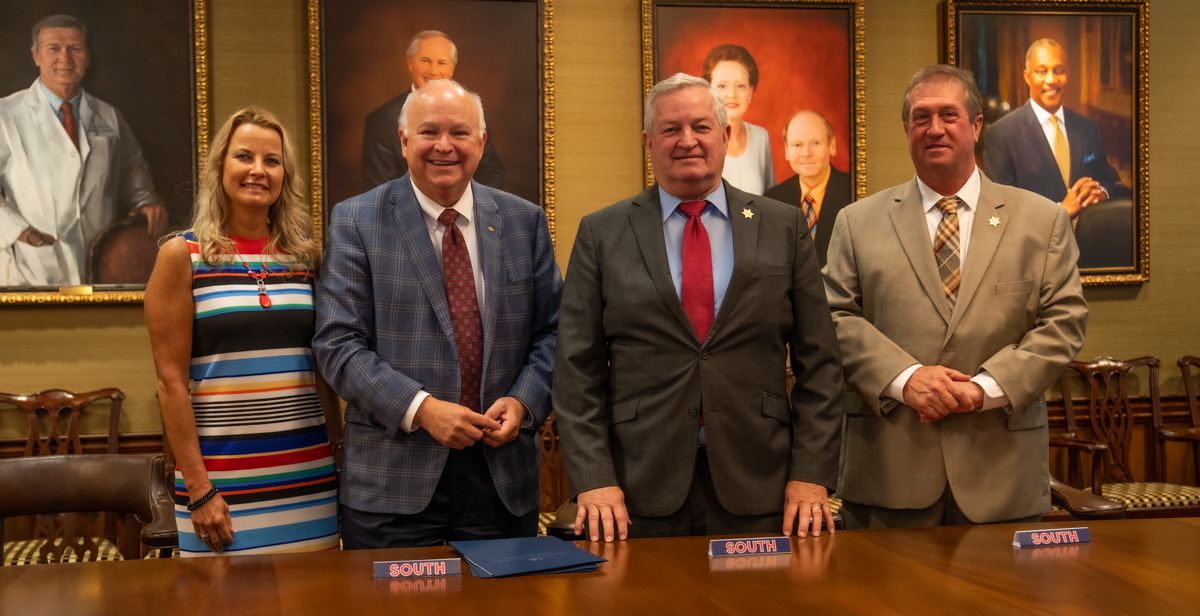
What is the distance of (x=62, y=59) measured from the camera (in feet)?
13.8

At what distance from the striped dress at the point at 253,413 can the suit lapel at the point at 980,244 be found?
178 cm

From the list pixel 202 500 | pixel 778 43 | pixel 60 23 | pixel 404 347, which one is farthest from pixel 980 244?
pixel 60 23

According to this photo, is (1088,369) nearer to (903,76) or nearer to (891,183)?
(891,183)

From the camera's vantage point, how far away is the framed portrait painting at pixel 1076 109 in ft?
16.2

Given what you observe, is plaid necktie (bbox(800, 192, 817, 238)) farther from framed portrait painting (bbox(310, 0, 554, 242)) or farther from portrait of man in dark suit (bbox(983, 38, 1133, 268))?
framed portrait painting (bbox(310, 0, 554, 242))

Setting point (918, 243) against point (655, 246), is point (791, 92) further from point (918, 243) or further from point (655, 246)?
point (655, 246)

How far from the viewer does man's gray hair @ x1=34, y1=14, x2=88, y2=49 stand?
4.17 m

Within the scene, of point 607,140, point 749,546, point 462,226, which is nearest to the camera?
point 749,546

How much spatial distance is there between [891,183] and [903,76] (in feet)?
2.02

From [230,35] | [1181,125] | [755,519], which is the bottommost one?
[755,519]

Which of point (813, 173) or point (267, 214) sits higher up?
point (813, 173)

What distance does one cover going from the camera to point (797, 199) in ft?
15.7

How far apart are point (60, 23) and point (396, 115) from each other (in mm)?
1647

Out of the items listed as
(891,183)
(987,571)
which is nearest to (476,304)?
(987,571)
